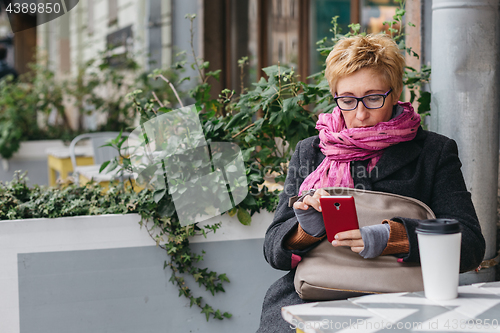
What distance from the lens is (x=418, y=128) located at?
5.65ft

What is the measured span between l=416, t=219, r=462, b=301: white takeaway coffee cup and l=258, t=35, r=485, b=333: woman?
1.34 ft

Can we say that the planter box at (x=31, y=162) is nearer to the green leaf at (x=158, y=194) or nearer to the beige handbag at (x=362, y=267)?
the green leaf at (x=158, y=194)

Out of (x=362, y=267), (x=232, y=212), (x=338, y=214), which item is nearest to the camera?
(x=338, y=214)

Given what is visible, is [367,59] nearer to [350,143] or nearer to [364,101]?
[364,101]

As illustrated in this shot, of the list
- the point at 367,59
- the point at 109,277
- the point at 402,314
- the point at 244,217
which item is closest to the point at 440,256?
the point at 402,314

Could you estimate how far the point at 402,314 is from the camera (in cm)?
111

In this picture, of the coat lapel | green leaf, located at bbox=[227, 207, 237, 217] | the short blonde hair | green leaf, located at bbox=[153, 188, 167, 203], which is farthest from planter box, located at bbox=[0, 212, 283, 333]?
the short blonde hair

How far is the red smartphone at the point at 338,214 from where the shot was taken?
1347 mm

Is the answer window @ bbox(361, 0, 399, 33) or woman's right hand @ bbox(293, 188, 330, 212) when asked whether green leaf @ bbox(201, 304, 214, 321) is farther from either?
window @ bbox(361, 0, 399, 33)

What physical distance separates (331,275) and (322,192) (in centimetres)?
24

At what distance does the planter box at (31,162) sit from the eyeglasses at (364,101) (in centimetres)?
530

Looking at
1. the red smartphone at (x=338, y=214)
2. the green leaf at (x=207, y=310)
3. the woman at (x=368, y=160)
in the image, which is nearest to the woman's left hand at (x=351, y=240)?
the red smartphone at (x=338, y=214)

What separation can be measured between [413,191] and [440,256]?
52 centimetres

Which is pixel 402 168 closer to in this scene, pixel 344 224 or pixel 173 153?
pixel 344 224
